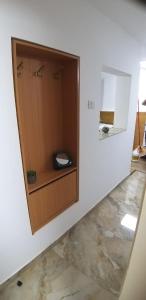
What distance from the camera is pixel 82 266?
5.37 ft

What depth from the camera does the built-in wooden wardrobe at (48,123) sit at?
4.85 feet

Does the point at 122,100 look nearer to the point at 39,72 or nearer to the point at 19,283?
the point at 39,72

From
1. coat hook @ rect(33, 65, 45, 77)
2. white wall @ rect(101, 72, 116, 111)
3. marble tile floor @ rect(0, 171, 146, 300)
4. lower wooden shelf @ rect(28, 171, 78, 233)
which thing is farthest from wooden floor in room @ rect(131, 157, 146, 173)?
coat hook @ rect(33, 65, 45, 77)

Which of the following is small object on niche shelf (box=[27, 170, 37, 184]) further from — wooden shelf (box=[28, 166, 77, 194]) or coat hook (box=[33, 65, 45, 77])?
coat hook (box=[33, 65, 45, 77])

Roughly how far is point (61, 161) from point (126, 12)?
1.65 metres

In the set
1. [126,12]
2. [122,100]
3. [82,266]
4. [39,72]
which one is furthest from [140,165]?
[39,72]

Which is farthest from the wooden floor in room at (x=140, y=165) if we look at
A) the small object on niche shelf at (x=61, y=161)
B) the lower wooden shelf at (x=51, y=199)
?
the small object on niche shelf at (x=61, y=161)

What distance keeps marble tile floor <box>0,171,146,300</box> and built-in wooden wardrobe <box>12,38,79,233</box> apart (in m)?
0.37

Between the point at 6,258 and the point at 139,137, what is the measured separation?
4.26 meters

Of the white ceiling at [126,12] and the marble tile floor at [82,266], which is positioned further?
the white ceiling at [126,12]

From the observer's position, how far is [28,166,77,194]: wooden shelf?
4.98 ft

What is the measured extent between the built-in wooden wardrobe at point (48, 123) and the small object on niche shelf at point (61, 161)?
0.05m

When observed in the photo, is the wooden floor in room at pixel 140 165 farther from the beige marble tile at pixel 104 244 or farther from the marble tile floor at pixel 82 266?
the marble tile floor at pixel 82 266

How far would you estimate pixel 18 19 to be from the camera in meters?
1.10
